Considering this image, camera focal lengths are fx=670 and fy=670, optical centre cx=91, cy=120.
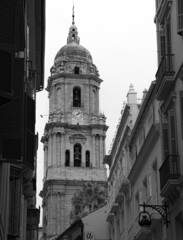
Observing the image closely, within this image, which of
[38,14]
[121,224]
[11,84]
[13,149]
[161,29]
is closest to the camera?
[11,84]

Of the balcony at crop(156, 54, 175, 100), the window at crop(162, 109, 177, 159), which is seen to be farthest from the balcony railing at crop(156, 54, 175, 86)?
the window at crop(162, 109, 177, 159)

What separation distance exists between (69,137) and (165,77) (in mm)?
73471

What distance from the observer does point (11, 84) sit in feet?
35.9

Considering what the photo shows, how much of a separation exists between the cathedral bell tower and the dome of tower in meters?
0.15

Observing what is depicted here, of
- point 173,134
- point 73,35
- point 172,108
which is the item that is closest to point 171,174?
point 173,134

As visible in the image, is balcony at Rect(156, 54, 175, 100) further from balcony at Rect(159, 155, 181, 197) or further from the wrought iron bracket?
the wrought iron bracket

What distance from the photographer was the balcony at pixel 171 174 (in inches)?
823

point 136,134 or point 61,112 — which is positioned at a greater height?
point 61,112

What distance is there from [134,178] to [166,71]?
39.5ft

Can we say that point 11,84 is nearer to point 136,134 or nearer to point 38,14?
point 38,14

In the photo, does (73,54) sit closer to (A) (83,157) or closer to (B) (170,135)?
(A) (83,157)

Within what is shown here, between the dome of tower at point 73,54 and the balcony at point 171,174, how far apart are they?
7949 cm

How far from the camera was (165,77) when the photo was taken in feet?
72.5

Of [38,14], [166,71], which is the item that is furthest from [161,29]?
[38,14]
